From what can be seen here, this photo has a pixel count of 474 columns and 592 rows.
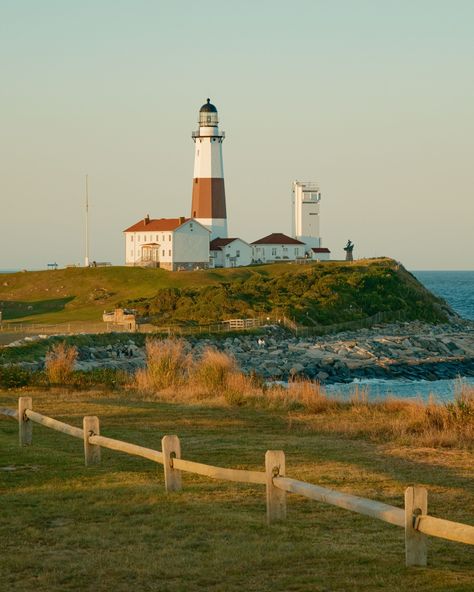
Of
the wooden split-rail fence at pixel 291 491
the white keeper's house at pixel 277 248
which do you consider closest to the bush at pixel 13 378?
the wooden split-rail fence at pixel 291 491

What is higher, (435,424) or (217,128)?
(217,128)

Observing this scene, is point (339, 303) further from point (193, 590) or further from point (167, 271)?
point (193, 590)

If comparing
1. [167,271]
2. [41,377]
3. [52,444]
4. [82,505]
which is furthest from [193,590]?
[167,271]

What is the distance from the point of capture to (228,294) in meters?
71.5

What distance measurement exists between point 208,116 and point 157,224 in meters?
10.3

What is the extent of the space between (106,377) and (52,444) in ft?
41.2

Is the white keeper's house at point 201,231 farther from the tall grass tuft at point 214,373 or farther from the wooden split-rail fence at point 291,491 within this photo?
the wooden split-rail fence at point 291,491

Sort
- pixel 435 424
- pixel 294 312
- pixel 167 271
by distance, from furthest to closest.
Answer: pixel 167 271
pixel 294 312
pixel 435 424

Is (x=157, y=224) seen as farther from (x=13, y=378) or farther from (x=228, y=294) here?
(x=13, y=378)

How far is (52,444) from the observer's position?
1691cm

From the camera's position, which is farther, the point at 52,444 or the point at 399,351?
the point at 399,351

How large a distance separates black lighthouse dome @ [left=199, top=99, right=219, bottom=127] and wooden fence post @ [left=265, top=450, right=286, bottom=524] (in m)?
81.9

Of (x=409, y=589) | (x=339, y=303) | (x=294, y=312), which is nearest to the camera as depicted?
(x=409, y=589)

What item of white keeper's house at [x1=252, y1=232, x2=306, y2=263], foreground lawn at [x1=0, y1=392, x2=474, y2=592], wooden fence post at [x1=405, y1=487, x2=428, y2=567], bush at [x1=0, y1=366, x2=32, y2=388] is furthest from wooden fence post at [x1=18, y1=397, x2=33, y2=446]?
white keeper's house at [x1=252, y1=232, x2=306, y2=263]
